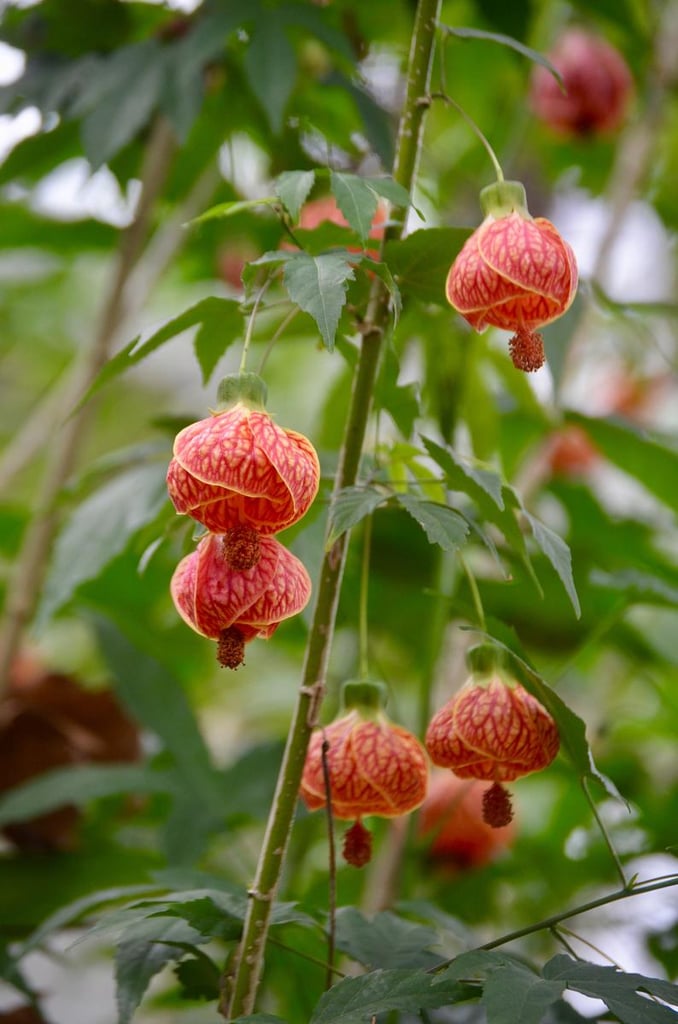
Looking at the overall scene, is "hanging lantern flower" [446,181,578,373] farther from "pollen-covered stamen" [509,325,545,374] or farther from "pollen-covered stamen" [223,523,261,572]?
"pollen-covered stamen" [223,523,261,572]

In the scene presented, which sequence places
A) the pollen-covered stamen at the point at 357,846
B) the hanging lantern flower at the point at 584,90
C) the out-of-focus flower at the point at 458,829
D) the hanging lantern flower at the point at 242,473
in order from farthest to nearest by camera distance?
the hanging lantern flower at the point at 584,90 → the out-of-focus flower at the point at 458,829 → the pollen-covered stamen at the point at 357,846 → the hanging lantern flower at the point at 242,473

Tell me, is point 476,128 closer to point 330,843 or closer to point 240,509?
point 240,509

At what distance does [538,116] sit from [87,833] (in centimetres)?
91

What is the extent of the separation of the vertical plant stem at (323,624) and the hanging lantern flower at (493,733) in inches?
2.5

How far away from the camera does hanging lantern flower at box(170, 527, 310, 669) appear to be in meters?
0.43

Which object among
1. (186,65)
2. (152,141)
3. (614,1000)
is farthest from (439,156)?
(614,1000)

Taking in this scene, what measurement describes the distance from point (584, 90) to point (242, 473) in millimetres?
938

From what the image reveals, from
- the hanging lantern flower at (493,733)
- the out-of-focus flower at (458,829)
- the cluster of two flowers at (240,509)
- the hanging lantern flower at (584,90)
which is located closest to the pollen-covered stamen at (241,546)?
the cluster of two flowers at (240,509)

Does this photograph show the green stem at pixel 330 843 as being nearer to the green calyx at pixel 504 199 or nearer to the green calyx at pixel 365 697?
the green calyx at pixel 365 697

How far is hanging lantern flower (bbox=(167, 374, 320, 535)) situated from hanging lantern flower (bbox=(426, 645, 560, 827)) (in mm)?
126

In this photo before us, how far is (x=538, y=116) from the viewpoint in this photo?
48.1 inches

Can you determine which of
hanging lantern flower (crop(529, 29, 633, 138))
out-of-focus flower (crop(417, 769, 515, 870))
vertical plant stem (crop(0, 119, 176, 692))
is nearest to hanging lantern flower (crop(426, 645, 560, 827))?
out-of-focus flower (crop(417, 769, 515, 870))

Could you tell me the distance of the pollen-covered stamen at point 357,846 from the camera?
50cm

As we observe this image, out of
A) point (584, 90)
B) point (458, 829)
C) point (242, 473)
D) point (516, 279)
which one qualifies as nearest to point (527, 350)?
point (516, 279)
